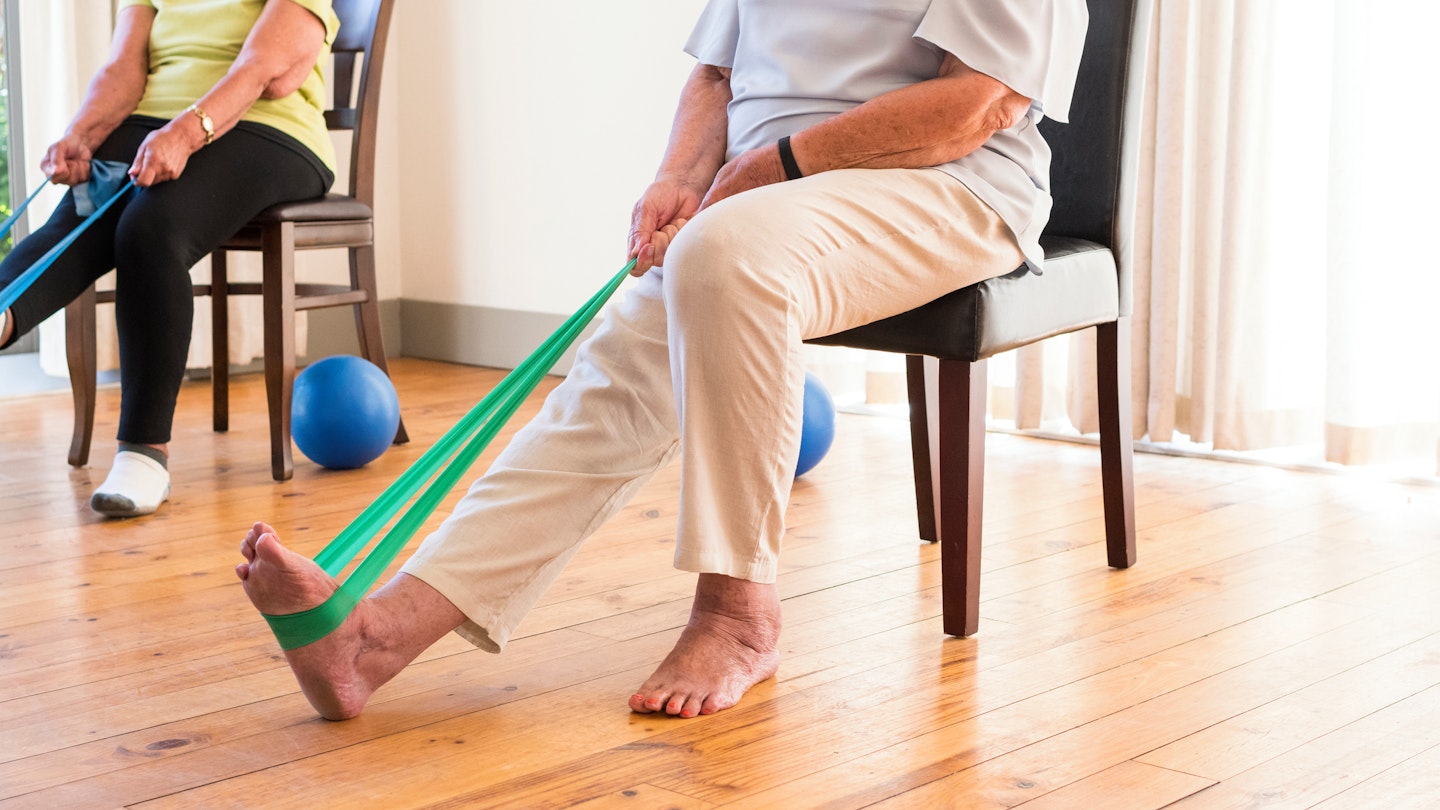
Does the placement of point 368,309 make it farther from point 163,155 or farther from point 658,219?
point 658,219

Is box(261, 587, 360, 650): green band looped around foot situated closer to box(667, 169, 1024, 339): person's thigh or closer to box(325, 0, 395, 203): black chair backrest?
box(667, 169, 1024, 339): person's thigh

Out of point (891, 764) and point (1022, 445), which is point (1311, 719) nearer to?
point (891, 764)

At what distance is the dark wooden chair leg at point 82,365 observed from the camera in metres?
2.53

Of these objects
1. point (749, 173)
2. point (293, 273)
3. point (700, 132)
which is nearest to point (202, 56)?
point (293, 273)

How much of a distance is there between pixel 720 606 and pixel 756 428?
0.20m

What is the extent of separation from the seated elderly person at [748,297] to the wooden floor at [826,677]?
3.7 inches

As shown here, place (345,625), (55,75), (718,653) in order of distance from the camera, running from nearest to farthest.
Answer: (345,625)
(718,653)
(55,75)

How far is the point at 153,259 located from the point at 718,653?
1.32 m

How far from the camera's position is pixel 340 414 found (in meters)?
2.48

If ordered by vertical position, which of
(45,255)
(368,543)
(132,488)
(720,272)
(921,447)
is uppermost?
(720,272)

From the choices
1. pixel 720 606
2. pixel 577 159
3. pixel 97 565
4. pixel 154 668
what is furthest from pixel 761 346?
pixel 577 159

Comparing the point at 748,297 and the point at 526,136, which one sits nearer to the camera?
the point at 748,297

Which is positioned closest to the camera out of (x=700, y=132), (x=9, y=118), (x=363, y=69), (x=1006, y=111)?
(x=1006, y=111)

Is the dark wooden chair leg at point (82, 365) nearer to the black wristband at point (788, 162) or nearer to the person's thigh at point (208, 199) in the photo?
the person's thigh at point (208, 199)
